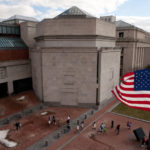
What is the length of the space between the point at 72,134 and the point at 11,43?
27326mm

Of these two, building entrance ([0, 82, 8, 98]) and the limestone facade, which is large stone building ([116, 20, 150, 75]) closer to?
the limestone facade

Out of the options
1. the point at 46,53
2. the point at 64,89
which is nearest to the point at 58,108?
the point at 64,89

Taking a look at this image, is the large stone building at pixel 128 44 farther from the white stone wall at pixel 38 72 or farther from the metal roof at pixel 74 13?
the white stone wall at pixel 38 72

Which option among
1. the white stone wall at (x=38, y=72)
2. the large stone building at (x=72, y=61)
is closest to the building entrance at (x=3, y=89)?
the white stone wall at (x=38, y=72)

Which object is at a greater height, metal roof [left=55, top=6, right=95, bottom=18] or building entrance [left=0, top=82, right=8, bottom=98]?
metal roof [left=55, top=6, right=95, bottom=18]

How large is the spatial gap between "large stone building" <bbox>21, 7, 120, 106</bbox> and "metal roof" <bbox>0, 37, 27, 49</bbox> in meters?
7.75

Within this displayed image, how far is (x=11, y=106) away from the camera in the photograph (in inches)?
1230

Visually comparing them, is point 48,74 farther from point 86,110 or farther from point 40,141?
point 40,141

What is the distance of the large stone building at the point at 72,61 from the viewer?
102 feet

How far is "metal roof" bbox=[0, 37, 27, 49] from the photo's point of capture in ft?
117

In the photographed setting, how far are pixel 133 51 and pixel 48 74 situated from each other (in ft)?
125

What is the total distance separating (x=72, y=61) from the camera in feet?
104

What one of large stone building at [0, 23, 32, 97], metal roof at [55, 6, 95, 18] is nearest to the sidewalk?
large stone building at [0, 23, 32, 97]

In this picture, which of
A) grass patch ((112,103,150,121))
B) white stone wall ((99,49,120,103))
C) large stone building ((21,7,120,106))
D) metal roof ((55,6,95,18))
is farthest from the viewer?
metal roof ((55,6,95,18))
